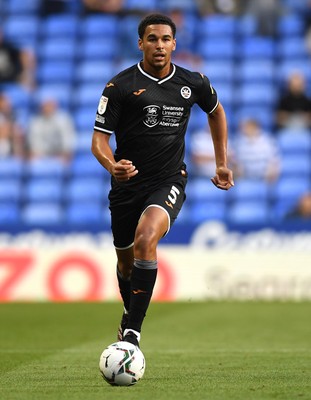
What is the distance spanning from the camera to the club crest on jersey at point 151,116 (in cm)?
668

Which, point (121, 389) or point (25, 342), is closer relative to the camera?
point (121, 389)

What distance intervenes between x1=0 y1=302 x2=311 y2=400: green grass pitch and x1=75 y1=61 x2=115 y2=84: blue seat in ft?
21.1

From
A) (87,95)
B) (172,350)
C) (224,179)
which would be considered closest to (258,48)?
(87,95)

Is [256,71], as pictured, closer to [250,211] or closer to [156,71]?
[250,211]

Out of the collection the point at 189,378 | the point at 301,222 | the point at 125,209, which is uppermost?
the point at 125,209

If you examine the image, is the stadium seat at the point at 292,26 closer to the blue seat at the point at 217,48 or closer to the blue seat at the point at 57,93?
the blue seat at the point at 217,48

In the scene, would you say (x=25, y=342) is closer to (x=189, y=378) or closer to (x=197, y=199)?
(x=189, y=378)

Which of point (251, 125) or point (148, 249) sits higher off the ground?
point (148, 249)

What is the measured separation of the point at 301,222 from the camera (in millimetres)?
14516

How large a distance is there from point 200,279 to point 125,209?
25.8 feet

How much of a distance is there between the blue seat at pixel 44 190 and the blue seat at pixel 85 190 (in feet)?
0.52

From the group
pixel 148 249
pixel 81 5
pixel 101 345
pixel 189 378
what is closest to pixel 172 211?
pixel 148 249

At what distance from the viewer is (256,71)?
61.7 ft

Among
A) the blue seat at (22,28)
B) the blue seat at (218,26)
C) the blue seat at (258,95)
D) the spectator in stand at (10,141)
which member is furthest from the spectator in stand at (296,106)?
the blue seat at (22,28)
